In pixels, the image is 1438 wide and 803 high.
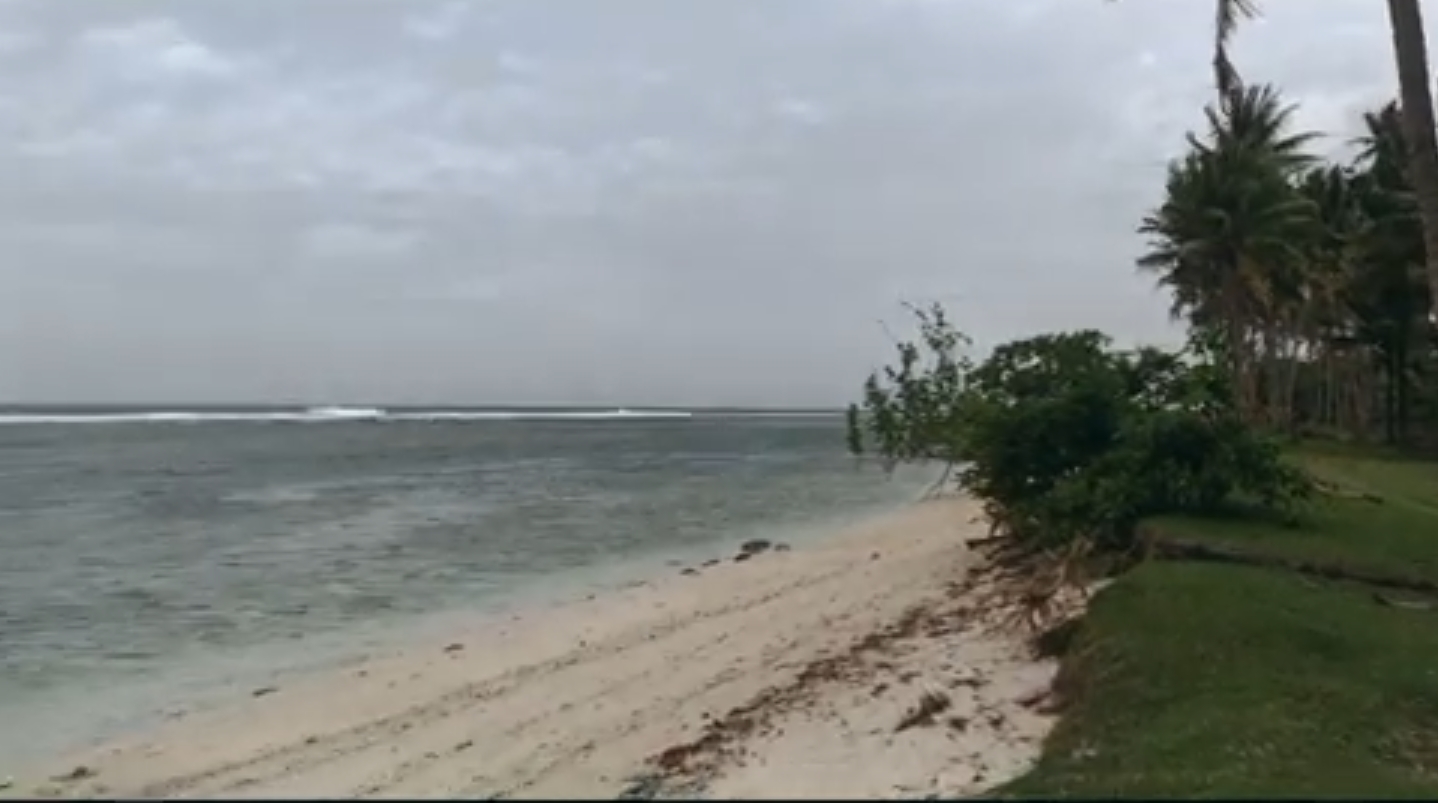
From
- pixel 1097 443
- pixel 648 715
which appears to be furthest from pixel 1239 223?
pixel 648 715

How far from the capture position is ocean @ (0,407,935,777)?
17297 mm

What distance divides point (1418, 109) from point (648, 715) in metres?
7.34

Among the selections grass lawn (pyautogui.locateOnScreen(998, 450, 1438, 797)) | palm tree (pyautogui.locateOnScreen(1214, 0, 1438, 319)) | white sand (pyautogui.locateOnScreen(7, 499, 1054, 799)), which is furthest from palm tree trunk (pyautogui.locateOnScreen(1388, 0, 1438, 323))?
white sand (pyautogui.locateOnScreen(7, 499, 1054, 799))

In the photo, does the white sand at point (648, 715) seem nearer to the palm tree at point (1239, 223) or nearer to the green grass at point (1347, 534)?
the green grass at point (1347, 534)

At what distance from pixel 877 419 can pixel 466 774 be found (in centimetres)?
1426

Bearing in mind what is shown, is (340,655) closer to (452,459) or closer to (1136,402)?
(1136,402)

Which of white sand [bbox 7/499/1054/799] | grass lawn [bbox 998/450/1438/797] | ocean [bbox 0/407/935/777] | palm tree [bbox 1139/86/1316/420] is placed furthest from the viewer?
palm tree [bbox 1139/86/1316/420]

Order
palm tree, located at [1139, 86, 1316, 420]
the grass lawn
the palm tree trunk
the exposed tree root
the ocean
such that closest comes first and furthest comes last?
the grass lawn, the palm tree trunk, the exposed tree root, the ocean, palm tree, located at [1139, 86, 1316, 420]

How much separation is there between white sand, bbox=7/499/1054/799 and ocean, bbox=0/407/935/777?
175 centimetres

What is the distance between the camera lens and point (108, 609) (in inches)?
880

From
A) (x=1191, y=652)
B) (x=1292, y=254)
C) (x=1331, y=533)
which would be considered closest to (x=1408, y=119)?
(x=1191, y=652)

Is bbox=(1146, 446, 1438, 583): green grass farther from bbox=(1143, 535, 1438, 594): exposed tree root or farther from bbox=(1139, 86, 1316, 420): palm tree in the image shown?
bbox=(1139, 86, 1316, 420): palm tree

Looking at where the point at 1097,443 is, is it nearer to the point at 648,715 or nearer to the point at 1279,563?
the point at 1279,563

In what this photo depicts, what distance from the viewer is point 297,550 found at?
30.4m
